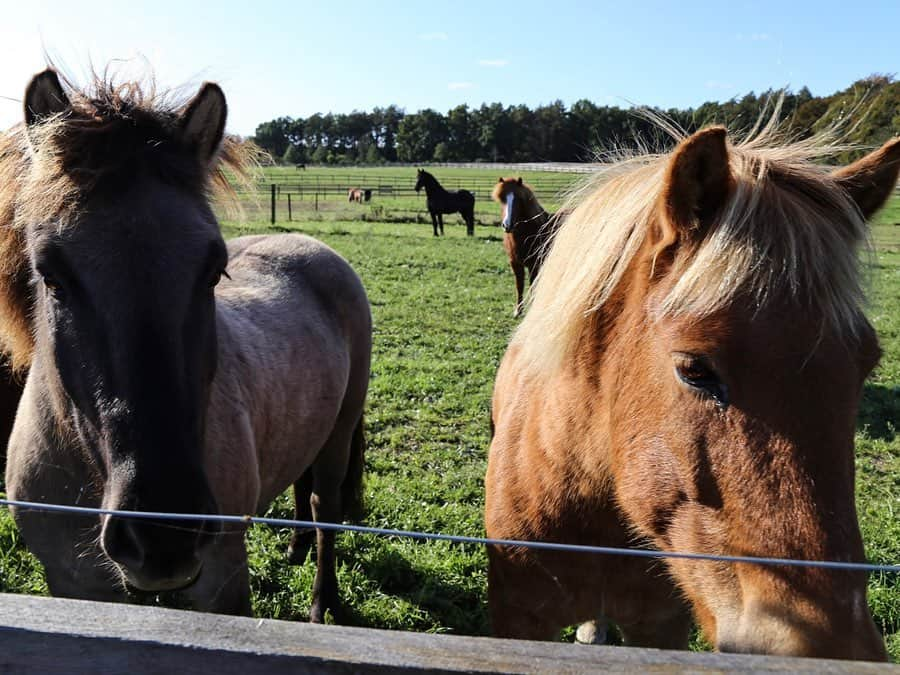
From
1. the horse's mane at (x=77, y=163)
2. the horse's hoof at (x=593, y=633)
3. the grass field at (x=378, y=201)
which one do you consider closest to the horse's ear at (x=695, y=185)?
the horse's mane at (x=77, y=163)

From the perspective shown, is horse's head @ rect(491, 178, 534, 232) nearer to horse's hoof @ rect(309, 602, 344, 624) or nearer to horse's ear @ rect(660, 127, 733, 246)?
horse's hoof @ rect(309, 602, 344, 624)

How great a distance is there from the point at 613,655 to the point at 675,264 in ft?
3.17

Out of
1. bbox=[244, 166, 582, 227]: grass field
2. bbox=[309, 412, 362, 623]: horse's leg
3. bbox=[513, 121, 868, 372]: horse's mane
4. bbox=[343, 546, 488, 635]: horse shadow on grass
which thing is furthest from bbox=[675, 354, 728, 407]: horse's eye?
bbox=[244, 166, 582, 227]: grass field

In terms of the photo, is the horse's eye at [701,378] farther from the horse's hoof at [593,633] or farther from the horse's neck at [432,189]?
the horse's neck at [432,189]

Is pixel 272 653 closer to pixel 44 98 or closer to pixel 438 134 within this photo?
pixel 44 98

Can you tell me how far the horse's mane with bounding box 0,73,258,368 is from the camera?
76.4 inches

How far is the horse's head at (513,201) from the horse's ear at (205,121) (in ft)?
→ 31.9

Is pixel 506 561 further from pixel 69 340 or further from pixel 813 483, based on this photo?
pixel 69 340

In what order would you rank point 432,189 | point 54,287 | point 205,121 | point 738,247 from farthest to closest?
point 432,189 < point 205,121 < point 54,287 < point 738,247

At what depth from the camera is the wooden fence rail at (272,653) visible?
3.22 ft

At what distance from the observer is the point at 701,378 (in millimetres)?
1461

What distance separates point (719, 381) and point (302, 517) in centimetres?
353

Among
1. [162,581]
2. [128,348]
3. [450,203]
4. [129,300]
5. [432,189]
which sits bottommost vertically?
[162,581]

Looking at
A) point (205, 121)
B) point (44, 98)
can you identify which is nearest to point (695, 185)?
point (205, 121)
